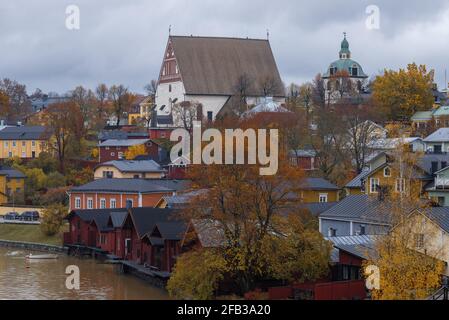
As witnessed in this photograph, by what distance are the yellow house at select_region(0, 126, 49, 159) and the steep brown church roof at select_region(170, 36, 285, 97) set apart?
14706 millimetres

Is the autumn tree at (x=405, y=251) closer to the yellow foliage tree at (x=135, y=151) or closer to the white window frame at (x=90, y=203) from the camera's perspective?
the white window frame at (x=90, y=203)

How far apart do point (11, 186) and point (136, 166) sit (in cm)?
861

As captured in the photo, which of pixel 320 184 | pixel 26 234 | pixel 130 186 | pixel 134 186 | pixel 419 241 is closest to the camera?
pixel 419 241

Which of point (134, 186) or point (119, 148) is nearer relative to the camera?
point (134, 186)

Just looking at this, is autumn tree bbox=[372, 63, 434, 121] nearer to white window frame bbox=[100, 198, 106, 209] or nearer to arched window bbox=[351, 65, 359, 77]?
arched window bbox=[351, 65, 359, 77]

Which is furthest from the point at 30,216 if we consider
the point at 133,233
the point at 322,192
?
the point at 322,192

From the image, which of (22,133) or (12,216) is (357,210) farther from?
(22,133)

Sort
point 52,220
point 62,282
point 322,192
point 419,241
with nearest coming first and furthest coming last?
point 419,241, point 62,282, point 322,192, point 52,220

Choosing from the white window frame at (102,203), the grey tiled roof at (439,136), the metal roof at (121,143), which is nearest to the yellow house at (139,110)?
the metal roof at (121,143)

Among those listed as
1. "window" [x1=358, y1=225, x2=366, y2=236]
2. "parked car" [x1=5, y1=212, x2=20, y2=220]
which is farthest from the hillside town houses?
"parked car" [x1=5, y1=212, x2=20, y2=220]

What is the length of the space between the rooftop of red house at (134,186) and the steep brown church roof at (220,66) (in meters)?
32.4

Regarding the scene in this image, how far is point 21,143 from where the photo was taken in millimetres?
75438

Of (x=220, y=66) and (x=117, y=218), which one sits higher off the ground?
(x=220, y=66)

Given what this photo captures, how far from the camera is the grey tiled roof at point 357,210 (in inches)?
1316
